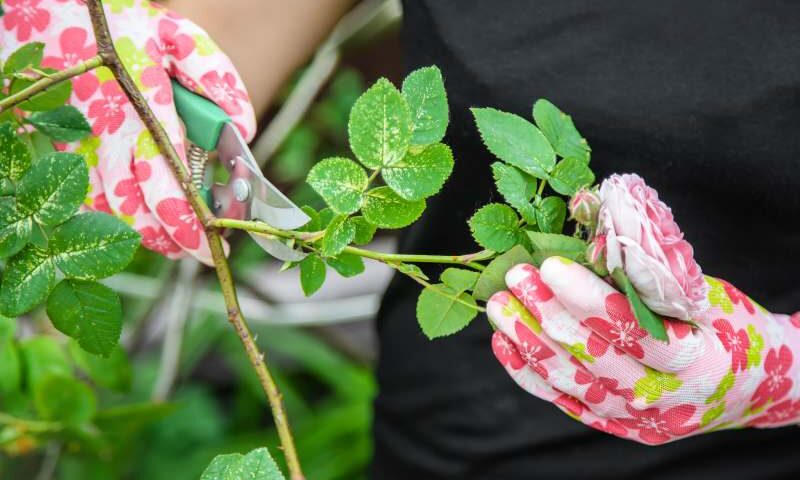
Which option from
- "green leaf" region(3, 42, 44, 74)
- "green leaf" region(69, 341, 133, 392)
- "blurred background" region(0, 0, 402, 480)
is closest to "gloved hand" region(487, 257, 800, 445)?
"green leaf" region(3, 42, 44, 74)

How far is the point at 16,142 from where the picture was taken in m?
0.45

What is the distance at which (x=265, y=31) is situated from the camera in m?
0.81

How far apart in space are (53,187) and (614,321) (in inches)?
13.8

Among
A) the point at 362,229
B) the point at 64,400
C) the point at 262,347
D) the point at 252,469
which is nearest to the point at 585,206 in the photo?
the point at 362,229

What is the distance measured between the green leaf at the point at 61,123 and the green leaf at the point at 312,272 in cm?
18

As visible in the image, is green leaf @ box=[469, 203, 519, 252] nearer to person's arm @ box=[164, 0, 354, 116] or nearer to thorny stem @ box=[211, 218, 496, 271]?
thorny stem @ box=[211, 218, 496, 271]

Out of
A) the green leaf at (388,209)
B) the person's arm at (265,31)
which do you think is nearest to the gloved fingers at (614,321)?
the green leaf at (388,209)

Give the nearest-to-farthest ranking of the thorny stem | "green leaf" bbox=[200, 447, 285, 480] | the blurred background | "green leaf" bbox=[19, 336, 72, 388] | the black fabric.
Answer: "green leaf" bbox=[200, 447, 285, 480] < the thorny stem < the black fabric < "green leaf" bbox=[19, 336, 72, 388] < the blurred background

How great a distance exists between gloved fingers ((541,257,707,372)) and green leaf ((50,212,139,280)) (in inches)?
9.8

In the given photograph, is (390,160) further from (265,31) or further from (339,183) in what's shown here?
(265,31)

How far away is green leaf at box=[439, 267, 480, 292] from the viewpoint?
52cm

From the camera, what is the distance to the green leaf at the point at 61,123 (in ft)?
1.79

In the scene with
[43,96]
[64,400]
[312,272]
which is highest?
[43,96]

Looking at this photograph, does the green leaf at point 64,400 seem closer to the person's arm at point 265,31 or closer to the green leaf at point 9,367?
the green leaf at point 9,367
